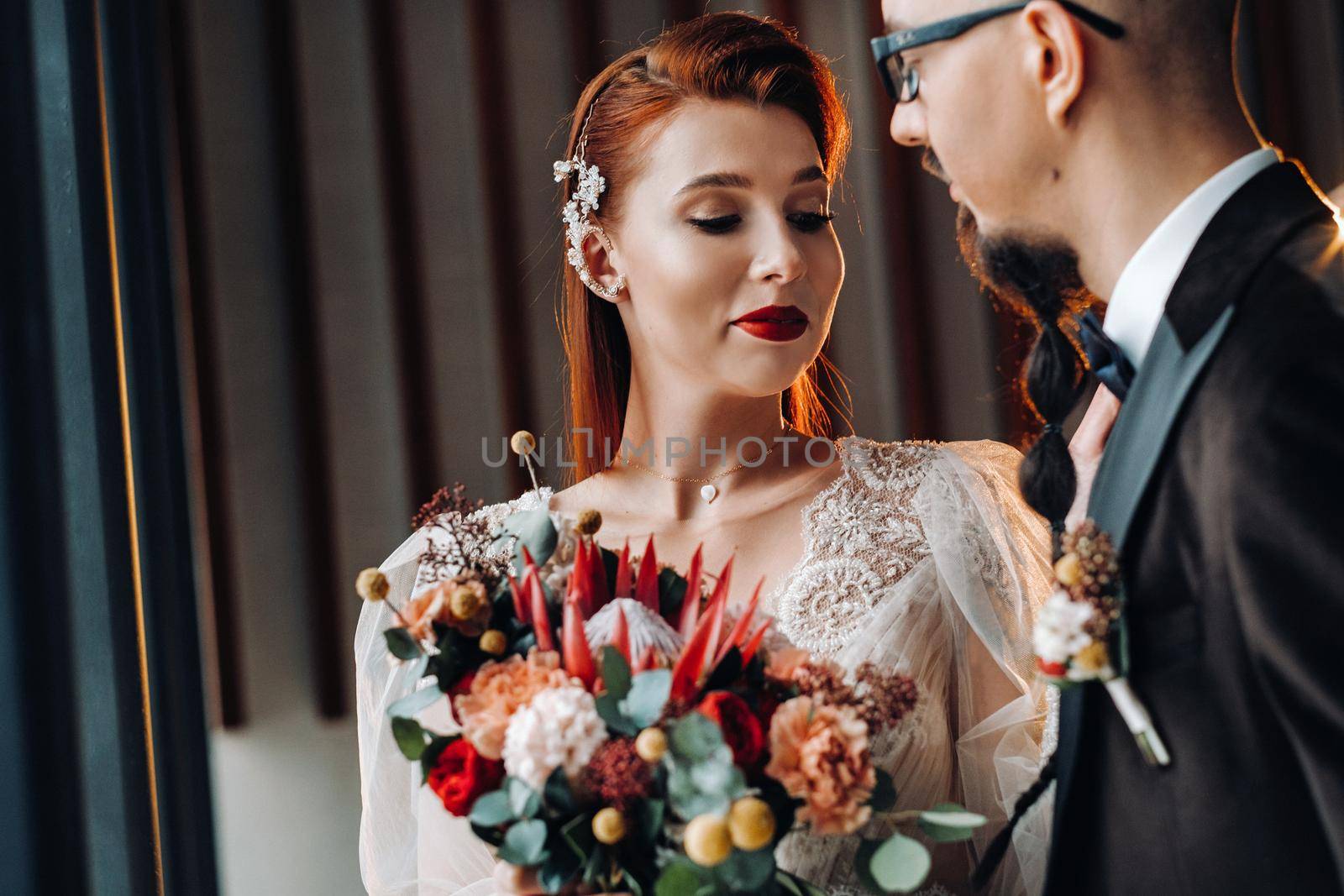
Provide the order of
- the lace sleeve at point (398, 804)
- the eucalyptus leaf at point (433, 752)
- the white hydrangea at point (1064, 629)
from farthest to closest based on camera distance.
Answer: the lace sleeve at point (398, 804) < the eucalyptus leaf at point (433, 752) < the white hydrangea at point (1064, 629)

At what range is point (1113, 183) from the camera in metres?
0.92

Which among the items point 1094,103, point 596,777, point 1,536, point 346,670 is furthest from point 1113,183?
point 346,670

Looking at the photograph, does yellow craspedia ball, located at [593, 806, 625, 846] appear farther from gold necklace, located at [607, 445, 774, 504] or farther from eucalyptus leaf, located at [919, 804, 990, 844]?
gold necklace, located at [607, 445, 774, 504]

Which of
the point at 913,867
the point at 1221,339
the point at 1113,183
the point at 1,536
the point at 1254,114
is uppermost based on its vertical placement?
the point at 1254,114

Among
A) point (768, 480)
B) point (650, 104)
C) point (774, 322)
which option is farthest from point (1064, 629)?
point (650, 104)

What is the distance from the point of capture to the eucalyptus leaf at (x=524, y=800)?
38.2 inches

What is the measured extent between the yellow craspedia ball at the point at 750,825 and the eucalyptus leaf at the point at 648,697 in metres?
0.11

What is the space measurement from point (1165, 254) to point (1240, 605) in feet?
0.95

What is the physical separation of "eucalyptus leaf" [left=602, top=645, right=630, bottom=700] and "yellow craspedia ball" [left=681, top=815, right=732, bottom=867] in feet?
0.46

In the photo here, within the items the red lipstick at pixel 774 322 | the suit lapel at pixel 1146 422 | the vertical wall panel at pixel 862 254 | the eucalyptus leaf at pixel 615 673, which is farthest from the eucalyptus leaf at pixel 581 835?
the vertical wall panel at pixel 862 254

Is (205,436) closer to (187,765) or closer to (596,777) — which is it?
(187,765)

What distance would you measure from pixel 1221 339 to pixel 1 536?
1469 millimetres

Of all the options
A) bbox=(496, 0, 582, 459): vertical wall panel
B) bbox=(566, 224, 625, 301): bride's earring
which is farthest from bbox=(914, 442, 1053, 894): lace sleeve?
bbox=(496, 0, 582, 459): vertical wall panel

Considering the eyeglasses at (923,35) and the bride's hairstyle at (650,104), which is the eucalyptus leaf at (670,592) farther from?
the bride's hairstyle at (650,104)
